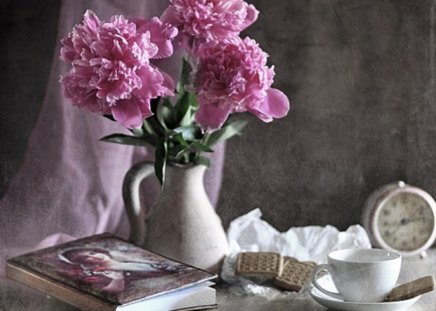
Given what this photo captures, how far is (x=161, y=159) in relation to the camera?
3.57 feet

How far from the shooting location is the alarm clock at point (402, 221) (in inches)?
48.9

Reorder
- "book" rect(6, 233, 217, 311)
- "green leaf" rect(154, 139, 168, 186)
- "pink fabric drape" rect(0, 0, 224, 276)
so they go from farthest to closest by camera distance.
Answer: "pink fabric drape" rect(0, 0, 224, 276)
"green leaf" rect(154, 139, 168, 186)
"book" rect(6, 233, 217, 311)

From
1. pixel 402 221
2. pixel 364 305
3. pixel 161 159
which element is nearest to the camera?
pixel 364 305

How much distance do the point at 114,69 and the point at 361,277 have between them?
368 mm

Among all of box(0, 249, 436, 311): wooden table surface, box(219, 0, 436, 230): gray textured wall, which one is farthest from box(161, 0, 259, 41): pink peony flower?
box(0, 249, 436, 311): wooden table surface

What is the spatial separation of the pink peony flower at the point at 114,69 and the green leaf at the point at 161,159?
66 mm

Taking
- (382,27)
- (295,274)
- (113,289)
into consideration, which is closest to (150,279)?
(113,289)

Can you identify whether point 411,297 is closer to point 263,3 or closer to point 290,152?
point 290,152

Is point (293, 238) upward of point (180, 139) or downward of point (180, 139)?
downward

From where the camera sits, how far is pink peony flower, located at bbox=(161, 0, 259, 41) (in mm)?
1042

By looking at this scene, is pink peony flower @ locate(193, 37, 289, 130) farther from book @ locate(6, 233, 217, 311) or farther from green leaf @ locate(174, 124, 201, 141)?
book @ locate(6, 233, 217, 311)

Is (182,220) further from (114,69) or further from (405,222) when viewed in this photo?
(405,222)

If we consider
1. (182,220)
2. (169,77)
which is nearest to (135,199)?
(182,220)

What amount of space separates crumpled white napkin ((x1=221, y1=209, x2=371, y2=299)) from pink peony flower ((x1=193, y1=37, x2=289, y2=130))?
23 cm
